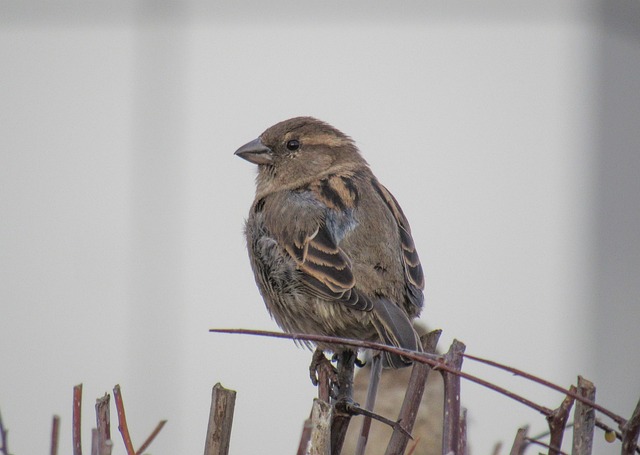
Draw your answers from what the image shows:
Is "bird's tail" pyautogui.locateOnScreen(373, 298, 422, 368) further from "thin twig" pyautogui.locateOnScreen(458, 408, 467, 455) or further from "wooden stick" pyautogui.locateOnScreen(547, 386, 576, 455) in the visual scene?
"wooden stick" pyautogui.locateOnScreen(547, 386, 576, 455)

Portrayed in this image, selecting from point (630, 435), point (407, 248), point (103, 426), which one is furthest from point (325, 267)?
point (630, 435)

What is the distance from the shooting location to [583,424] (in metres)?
1.70

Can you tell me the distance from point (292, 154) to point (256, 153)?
16 cm

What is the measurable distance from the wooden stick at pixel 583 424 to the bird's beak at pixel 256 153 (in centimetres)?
283

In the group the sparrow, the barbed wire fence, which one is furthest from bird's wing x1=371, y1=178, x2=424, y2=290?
the barbed wire fence

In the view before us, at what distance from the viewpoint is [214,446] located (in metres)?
1.97

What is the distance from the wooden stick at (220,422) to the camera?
6.47 feet

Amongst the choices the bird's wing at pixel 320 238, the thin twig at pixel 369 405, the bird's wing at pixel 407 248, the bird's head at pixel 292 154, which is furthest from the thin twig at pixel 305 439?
the bird's head at pixel 292 154

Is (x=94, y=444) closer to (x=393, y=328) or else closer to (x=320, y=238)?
(x=393, y=328)

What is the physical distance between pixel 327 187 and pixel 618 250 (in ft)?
15.6

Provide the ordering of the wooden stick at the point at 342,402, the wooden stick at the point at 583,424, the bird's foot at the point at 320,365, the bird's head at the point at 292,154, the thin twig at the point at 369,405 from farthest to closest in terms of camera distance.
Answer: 1. the bird's head at the point at 292,154
2. the bird's foot at the point at 320,365
3. the wooden stick at the point at 342,402
4. the thin twig at the point at 369,405
5. the wooden stick at the point at 583,424

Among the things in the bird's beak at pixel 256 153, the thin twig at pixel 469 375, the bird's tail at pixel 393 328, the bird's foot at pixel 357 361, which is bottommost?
the bird's foot at pixel 357 361

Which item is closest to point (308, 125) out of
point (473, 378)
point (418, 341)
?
point (418, 341)

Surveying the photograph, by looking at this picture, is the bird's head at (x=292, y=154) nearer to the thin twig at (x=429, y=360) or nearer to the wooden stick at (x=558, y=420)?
the thin twig at (x=429, y=360)
